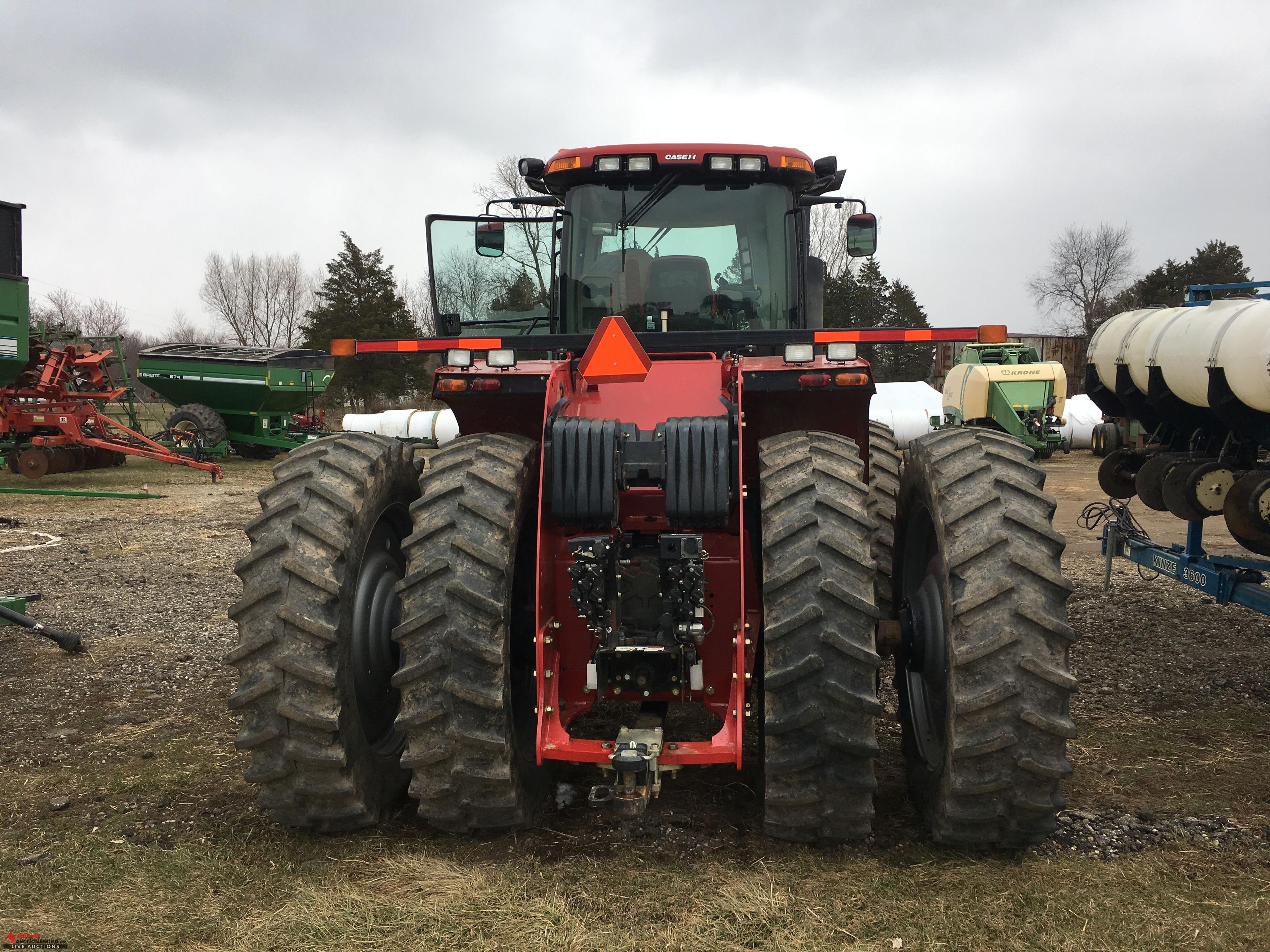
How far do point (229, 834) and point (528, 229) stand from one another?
10.4 ft

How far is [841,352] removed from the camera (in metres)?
3.85

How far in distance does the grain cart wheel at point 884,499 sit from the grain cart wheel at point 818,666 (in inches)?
40.2

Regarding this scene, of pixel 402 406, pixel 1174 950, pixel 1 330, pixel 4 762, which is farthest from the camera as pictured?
pixel 402 406

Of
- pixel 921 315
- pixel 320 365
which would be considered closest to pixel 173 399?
pixel 320 365

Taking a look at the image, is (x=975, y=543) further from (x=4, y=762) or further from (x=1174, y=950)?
(x=4, y=762)

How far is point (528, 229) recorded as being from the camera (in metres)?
5.10

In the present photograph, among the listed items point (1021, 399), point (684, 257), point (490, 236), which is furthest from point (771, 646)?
point (1021, 399)

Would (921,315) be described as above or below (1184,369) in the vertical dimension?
above

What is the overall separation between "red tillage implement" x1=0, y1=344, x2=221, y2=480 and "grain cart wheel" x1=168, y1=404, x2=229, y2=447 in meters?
2.44

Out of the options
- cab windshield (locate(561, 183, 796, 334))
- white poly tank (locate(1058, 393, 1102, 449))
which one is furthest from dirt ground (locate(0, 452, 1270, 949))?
white poly tank (locate(1058, 393, 1102, 449))

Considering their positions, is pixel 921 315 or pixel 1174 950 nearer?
pixel 1174 950

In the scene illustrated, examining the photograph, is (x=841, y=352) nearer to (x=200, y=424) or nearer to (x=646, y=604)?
(x=646, y=604)

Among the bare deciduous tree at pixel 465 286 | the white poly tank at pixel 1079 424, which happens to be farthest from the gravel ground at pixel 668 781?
the white poly tank at pixel 1079 424

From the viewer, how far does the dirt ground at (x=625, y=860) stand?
2.96 meters
